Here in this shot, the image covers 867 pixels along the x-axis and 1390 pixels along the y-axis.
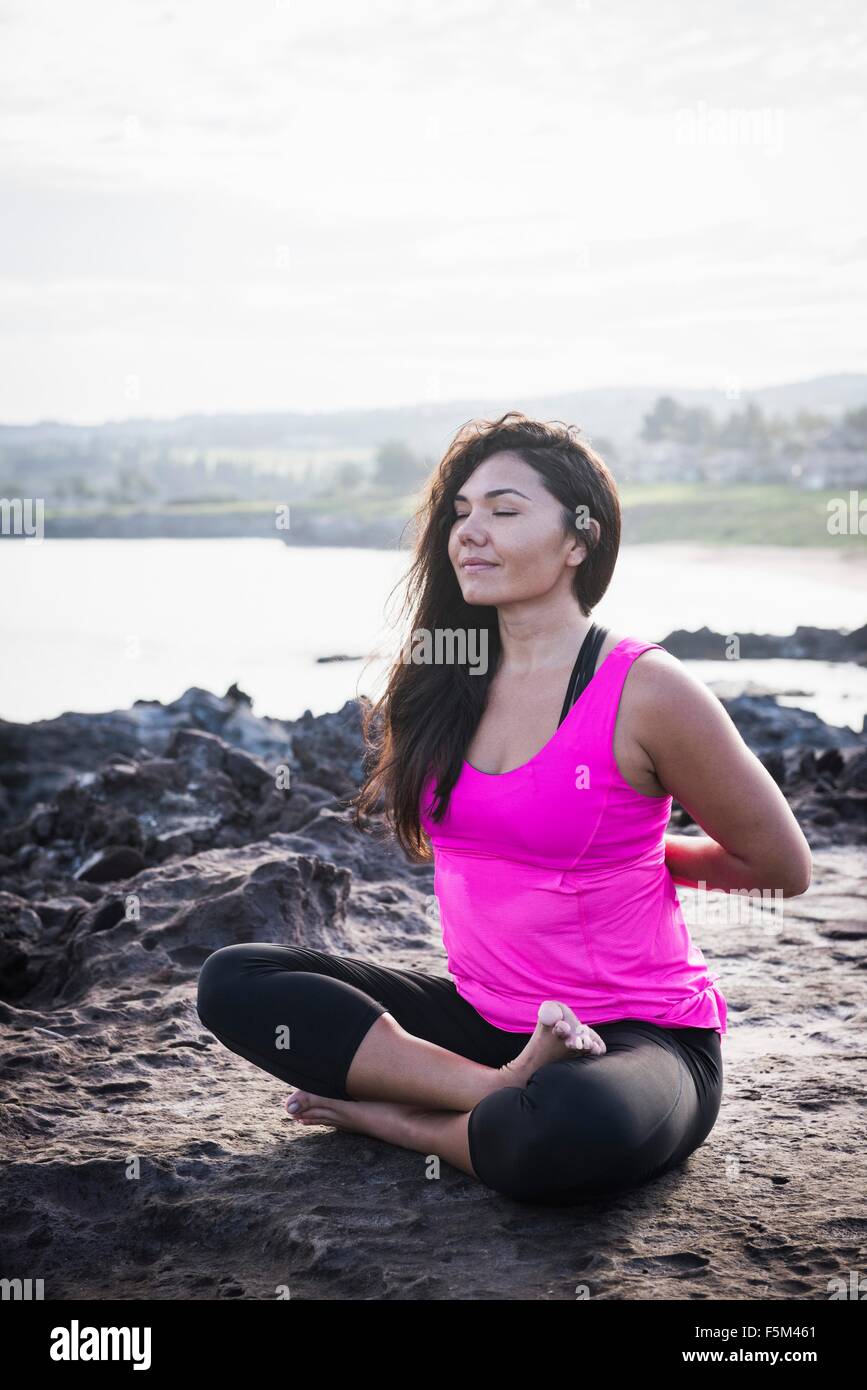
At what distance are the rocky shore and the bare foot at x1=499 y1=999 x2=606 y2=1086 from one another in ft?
0.92

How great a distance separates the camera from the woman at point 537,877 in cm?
279

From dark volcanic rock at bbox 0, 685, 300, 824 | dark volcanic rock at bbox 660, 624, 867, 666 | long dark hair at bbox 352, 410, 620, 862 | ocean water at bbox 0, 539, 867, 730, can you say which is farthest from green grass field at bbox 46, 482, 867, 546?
long dark hair at bbox 352, 410, 620, 862

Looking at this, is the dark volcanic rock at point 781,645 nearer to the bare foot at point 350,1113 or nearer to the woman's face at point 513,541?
the woman's face at point 513,541

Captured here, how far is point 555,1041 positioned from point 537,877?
0.37 meters

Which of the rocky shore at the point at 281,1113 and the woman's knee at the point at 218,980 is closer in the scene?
the rocky shore at the point at 281,1113

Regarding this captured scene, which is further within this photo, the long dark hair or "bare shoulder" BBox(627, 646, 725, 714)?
the long dark hair

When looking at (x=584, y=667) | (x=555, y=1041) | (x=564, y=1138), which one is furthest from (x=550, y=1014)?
(x=584, y=667)

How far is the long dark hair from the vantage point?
3.12m

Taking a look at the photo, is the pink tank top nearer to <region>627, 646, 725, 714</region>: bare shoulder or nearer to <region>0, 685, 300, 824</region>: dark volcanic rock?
<region>627, 646, 725, 714</region>: bare shoulder

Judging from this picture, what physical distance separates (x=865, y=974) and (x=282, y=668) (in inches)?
385

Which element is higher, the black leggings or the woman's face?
the woman's face

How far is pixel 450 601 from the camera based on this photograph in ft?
11.2

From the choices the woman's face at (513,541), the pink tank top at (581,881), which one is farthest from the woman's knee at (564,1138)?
the woman's face at (513,541)
